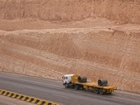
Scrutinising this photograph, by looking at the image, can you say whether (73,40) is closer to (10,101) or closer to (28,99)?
(28,99)

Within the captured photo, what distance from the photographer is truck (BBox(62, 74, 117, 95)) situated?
26.4m

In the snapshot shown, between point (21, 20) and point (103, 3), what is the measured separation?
19.1 meters

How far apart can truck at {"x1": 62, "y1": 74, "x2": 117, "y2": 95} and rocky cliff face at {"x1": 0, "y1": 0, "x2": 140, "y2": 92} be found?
4.22 meters

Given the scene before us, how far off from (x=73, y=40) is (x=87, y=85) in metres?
13.4

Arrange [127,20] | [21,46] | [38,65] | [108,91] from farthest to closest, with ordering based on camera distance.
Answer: [21,46], [38,65], [127,20], [108,91]

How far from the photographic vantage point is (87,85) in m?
28.2

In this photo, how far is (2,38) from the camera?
174 ft

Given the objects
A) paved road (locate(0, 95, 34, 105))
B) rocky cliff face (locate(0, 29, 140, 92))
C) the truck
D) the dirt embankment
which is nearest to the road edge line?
paved road (locate(0, 95, 34, 105))

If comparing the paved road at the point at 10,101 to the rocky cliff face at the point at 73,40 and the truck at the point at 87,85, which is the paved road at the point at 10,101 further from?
the rocky cliff face at the point at 73,40

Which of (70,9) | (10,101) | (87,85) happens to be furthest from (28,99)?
(70,9)

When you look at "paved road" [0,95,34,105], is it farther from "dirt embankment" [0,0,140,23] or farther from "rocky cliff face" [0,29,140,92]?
"dirt embankment" [0,0,140,23]

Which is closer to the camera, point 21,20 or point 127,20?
point 127,20

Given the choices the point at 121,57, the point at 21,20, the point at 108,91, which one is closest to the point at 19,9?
the point at 21,20

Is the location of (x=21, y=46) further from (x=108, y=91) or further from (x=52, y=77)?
(x=108, y=91)
